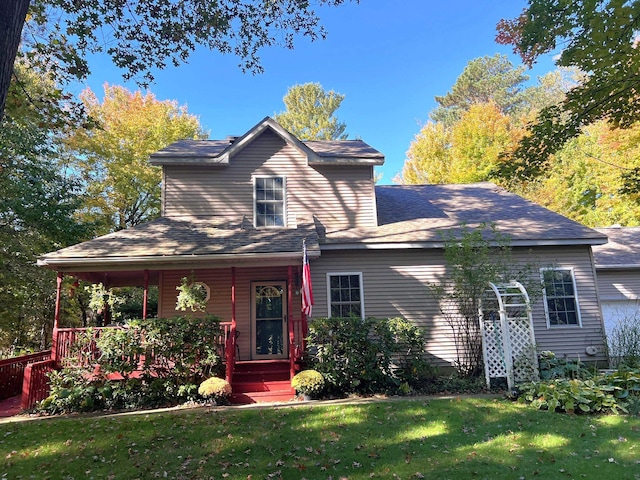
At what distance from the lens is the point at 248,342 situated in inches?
404

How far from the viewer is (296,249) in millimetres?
9008

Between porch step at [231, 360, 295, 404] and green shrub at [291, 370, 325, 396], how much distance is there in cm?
47

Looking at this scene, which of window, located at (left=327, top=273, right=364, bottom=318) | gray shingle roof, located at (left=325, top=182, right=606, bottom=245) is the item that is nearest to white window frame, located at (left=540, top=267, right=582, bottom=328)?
gray shingle roof, located at (left=325, top=182, right=606, bottom=245)

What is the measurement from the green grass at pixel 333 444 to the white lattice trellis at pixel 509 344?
115 centimetres

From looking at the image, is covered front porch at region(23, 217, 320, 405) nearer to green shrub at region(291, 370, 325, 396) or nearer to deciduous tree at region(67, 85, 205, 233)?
green shrub at region(291, 370, 325, 396)

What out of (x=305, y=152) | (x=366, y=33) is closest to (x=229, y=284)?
(x=305, y=152)

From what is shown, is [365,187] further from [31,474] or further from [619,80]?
[31,474]

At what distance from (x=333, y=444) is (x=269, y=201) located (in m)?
7.36

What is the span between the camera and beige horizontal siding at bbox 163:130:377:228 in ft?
37.3

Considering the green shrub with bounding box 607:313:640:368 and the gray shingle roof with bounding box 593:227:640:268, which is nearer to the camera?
the green shrub with bounding box 607:313:640:368

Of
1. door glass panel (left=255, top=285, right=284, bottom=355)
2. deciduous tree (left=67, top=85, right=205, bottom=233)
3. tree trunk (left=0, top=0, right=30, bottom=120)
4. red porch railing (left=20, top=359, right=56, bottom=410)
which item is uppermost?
deciduous tree (left=67, top=85, right=205, bottom=233)

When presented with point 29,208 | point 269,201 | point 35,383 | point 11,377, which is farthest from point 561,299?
point 29,208

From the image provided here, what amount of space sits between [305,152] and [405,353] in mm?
6164

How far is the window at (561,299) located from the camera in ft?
34.2
